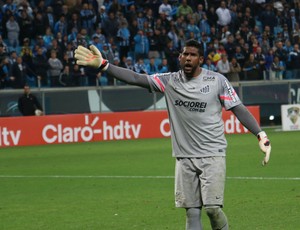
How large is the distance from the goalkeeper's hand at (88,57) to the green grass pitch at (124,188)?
3.25 metres

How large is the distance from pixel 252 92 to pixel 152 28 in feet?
14.2

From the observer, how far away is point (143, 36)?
3306cm

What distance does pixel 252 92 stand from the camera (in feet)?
109

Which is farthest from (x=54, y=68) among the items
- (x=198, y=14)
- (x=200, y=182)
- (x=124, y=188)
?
(x=200, y=182)

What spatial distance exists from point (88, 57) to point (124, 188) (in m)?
7.73

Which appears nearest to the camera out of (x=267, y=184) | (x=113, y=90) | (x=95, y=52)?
(x=95, y=52)

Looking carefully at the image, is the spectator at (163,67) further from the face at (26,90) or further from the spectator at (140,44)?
the face at (26,90)

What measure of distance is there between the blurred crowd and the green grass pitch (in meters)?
4.30

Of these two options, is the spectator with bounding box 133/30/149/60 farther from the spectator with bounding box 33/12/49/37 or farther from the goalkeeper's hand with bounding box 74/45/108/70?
the goalkeeper's hand with bounding box 74/45/108/70

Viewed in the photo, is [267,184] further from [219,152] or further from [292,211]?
[219,152]

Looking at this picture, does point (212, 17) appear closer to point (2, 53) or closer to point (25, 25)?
point (25, 25)

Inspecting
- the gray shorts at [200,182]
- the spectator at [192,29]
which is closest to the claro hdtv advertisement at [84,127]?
the spectator at [192,29]

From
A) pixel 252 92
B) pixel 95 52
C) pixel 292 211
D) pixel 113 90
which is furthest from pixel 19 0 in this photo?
pixel 95 52

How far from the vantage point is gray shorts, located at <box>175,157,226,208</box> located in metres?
8.71
